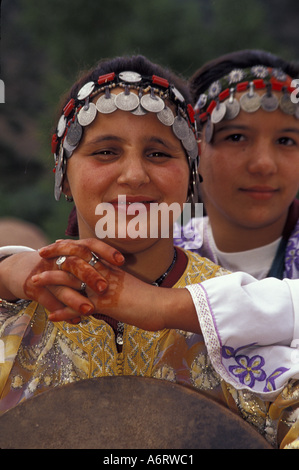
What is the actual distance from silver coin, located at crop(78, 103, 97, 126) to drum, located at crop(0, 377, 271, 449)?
796mm

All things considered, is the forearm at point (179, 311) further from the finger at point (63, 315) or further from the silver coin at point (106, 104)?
the silver coin at point (106, 104)

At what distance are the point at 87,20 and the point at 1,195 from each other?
10.8 ft

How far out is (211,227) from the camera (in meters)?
2.92

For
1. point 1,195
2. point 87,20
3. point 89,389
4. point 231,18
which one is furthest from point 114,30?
point 89,389

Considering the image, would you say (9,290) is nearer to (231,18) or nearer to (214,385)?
(214,385)

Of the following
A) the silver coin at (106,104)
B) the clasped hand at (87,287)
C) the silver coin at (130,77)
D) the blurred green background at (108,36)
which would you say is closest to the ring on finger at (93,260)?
the clasped hand at (87,287)

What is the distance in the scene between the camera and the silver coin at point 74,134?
1.88 m

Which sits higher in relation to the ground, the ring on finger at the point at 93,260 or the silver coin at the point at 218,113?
the silver coin at the point at 218,113

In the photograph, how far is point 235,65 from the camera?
270cm

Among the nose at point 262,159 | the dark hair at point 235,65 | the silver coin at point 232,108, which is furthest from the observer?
the dark hair at point 235,65

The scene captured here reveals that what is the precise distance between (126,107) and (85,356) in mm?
761

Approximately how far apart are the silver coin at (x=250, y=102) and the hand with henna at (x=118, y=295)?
3.68 feet

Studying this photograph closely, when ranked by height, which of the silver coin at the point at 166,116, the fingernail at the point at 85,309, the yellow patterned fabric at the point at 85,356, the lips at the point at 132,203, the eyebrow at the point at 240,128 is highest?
the silver coin at the point at 166,116

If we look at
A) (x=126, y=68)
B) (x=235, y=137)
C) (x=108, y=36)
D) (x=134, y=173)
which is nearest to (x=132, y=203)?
(x=134, y=173)
